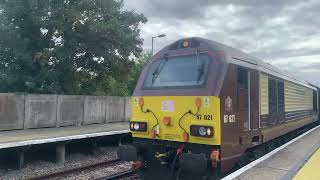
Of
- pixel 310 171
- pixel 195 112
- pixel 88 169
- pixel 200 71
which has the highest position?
pixel 200 71

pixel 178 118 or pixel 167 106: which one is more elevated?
pixel 167 106

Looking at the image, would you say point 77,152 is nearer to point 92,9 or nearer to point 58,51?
point 58,51

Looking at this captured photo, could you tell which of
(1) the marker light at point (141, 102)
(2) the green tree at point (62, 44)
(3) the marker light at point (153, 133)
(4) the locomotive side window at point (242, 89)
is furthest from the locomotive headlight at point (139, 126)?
(2) the green tree at point (62, 44)

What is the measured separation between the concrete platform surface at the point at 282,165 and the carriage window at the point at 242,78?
1.72 metres

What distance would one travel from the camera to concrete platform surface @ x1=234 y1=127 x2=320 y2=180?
7473 mm

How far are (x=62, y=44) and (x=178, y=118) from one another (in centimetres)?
1320

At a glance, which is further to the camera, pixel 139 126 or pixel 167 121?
pixel 139 126

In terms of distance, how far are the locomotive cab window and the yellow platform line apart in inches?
104

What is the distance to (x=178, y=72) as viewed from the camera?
831 centimetres

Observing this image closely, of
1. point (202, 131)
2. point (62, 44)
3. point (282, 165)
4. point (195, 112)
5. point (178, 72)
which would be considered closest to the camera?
point (202, 131)

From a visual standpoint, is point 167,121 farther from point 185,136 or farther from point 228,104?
point 228,104

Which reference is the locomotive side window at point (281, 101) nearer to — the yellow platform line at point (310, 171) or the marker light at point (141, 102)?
the yellow platform line at point (310, 171)

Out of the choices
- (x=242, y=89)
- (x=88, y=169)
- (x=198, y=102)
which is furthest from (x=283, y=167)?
(x=88, y=169)

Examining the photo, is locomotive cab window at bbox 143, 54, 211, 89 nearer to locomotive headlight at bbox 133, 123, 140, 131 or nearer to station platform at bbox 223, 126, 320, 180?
locomotive headlight at bbox 133, 123, 140, 131
